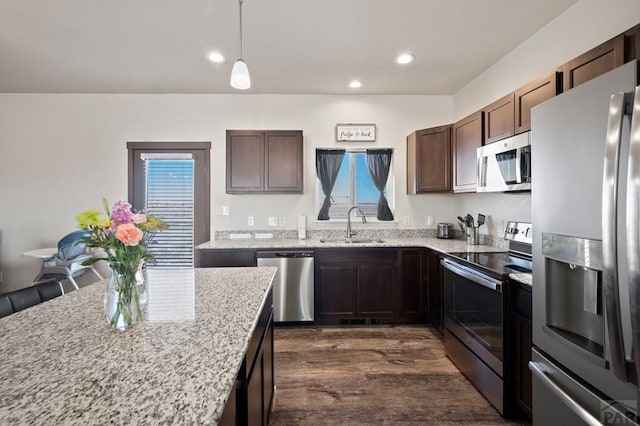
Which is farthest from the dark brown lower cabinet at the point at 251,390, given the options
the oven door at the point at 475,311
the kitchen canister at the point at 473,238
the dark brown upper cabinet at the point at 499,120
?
the kitchen canister at the point at 473,238

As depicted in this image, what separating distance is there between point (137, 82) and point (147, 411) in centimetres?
373

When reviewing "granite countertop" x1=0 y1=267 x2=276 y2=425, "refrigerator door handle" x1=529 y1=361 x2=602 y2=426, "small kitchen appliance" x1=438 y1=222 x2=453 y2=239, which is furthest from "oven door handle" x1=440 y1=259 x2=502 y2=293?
"granite countertop" x1=0 y1=267 x2=276 y2=425

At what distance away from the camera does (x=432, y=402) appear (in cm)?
196

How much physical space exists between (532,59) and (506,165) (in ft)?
3.44

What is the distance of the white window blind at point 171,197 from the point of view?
367cm

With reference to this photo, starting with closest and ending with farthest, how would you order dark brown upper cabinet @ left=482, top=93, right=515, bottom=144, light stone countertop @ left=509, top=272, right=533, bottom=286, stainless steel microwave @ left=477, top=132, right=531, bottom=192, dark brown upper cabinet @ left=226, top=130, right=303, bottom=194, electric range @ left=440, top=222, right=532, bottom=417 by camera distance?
light stone countertop @ left=509, top=272, right=533, bottom=286 < electric range @ left=440, top=222, right=532, bottom=417 < stainless steel microwave @ left=477, top=132, right=531, bottom=192 < dark brown upper cabinet @ left=482, top=93, right=515, bottom=144 < dark brown upper cabinet @ left=226, top=130, right=303, bottom=194

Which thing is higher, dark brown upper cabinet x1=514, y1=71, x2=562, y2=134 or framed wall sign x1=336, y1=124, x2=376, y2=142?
framed wall sign x1=336, y1=124, x2=376, y2=142

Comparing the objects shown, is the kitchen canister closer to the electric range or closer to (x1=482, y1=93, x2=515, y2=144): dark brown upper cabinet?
the electric range

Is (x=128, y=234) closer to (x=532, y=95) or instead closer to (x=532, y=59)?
(x=532, y=95)

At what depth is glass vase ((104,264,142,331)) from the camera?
978mm

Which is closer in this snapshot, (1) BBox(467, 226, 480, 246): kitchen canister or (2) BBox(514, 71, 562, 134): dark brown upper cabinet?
(2) BBox(514, 71, 562, 134): dark brown upper cabinet

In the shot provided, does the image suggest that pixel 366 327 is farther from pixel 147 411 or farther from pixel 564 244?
pixel 147 411

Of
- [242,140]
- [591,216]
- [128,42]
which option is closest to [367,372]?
[591,216]

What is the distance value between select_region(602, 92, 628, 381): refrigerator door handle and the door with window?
3587mm
